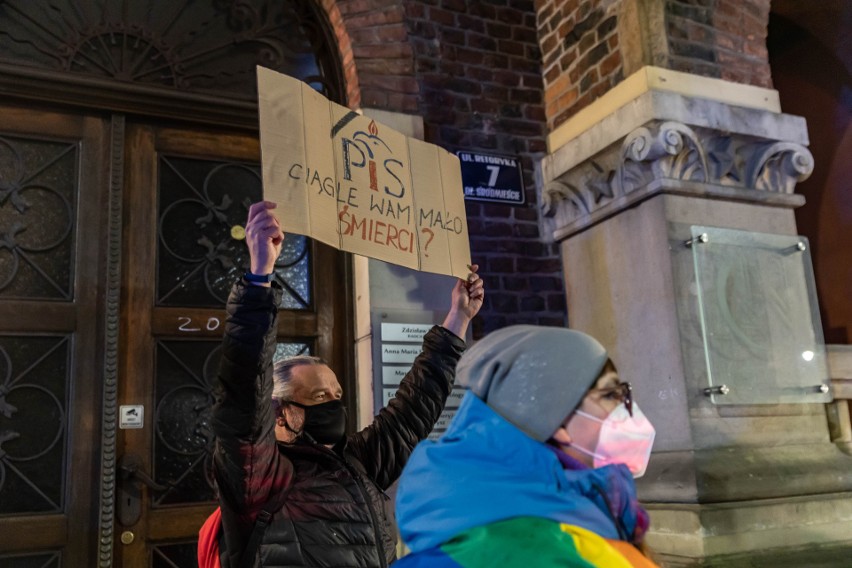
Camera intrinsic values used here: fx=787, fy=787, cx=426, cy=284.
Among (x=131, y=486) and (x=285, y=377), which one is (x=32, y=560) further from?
(x=285, y=377)

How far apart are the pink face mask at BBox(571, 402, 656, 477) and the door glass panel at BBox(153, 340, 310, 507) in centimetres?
236

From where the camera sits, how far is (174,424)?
3.50 meters

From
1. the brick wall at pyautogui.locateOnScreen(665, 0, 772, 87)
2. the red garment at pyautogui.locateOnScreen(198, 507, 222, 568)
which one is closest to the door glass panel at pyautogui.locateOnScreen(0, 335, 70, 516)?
the red garment at pyautogui.locateOnScreen(198, 507, 222, 568)

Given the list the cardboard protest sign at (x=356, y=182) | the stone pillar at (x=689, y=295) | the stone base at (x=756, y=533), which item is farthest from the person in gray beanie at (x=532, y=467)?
the stone pillar at (x=689, y=295)

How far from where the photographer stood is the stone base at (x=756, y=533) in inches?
123

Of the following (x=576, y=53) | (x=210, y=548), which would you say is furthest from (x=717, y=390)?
(x=210, y=548)

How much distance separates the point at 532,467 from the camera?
132 cm

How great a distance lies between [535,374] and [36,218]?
2840 mm

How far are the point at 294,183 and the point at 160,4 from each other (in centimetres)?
188

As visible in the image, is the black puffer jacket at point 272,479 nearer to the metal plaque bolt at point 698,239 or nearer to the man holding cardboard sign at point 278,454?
the man holding cardboard sign at point 278,454

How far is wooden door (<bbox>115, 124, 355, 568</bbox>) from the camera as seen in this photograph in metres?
3.38

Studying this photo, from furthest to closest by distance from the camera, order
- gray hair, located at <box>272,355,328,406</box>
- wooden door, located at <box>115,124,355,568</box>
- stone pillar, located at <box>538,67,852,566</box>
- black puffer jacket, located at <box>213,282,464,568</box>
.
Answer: wooden door, located at <box>115,124,355,568</box> < stone pillar, located at <box>538,67,852,566</box> < gray hair, located at <box>272,355,328,406</box> < black puffer jacket, located at <box>213,282,464,568</box>

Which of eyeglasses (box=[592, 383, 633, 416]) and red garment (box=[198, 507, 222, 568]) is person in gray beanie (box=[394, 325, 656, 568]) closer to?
eyeglasses (box=[592, 383, 633, 416])

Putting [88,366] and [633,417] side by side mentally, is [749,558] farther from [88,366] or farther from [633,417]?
[88,366]
